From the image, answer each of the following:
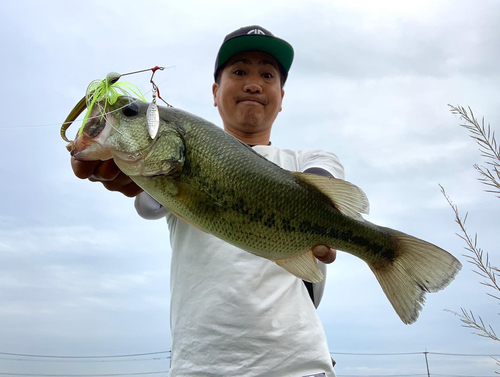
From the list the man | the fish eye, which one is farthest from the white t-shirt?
the fish eye

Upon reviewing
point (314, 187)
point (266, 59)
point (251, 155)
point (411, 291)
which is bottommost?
point (411, 291)

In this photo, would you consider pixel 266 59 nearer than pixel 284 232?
No

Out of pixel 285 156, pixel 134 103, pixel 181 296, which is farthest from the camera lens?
pixel 285 156

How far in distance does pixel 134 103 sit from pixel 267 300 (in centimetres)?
139

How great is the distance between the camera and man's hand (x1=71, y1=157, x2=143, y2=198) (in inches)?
98.7

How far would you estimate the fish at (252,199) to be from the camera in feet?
7.89

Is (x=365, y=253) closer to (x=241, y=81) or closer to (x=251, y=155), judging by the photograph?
(x=251, y=155)

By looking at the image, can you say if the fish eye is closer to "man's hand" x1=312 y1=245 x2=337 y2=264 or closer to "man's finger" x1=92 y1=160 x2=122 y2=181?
"man's finger" x1=92 y1=160 x2=122 y2=181

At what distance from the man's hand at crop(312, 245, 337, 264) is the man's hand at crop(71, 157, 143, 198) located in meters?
1.23

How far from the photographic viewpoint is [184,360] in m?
2.60

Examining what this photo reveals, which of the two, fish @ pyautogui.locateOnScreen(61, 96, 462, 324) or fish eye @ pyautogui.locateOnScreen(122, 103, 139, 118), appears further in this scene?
fish eye @ pyautogui.locateOnScreen(122, 103, 139, 118)

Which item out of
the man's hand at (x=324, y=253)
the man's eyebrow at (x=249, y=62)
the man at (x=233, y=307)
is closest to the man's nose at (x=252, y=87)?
the man's eyebrow at (x=249, y=62)

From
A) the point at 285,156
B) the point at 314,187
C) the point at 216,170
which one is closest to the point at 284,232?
Answer: the point at 314,187

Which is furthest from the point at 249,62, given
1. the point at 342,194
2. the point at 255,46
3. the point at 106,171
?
the point at 106,171
